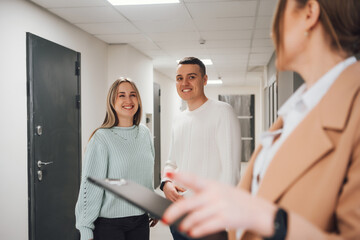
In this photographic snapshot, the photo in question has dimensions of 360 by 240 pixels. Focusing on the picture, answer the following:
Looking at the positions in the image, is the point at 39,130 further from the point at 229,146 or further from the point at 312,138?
the point at 312,138

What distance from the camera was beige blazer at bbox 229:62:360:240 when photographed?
55 cm

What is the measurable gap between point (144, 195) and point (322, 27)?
481 mm

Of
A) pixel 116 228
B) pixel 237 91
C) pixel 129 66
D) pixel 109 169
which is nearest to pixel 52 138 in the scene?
pixel 109 169

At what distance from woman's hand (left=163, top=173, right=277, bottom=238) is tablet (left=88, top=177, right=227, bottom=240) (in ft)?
0.10

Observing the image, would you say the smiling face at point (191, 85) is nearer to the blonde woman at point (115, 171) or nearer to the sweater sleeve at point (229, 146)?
the sweater sleeve at point (229, 146)

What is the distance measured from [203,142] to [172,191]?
0.35 m

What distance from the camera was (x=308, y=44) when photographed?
69 centimetres

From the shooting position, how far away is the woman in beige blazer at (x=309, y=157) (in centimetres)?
50

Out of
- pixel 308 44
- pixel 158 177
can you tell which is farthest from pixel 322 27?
pixel 158 177

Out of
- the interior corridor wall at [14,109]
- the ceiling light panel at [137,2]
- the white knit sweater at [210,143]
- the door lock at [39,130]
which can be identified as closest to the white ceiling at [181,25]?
the ceiling light panel at [137,2]

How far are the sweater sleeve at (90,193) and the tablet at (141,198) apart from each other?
47.0 inches

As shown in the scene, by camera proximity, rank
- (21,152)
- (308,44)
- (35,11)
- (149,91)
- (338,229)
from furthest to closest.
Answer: (149,91)
(35,11)
(21,152)
(308,44)
(338,229)

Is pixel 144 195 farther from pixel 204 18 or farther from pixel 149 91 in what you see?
pixel 149 91

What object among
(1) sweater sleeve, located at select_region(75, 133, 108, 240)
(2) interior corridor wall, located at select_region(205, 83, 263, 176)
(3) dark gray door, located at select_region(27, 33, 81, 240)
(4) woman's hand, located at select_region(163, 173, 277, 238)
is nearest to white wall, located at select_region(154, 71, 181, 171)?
(2) interior corridor wall, located at select_region(205, 83, 263, 176)
